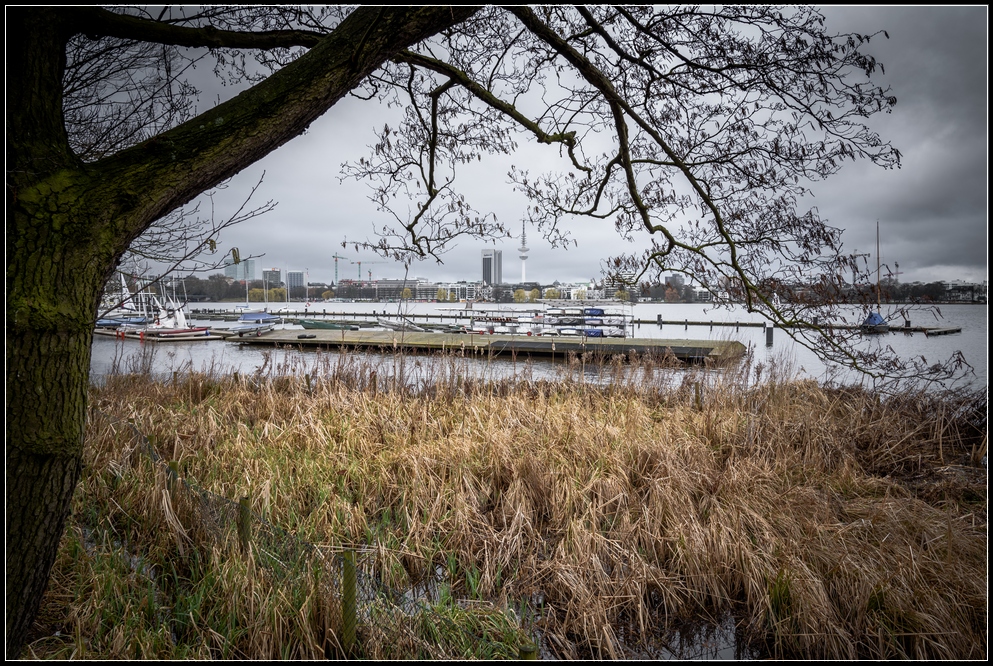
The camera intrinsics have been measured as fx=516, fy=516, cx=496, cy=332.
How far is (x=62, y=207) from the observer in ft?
5.99

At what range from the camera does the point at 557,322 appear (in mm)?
34312

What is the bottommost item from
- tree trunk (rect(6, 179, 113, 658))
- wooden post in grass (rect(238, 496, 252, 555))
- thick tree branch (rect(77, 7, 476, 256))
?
wooden post in grass (rect(238, 496, 252, 555))

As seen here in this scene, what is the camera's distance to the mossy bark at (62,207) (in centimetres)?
177

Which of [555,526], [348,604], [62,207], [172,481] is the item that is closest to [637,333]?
[555,526]

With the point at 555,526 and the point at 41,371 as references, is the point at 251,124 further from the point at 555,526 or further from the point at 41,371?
the point at 555,526

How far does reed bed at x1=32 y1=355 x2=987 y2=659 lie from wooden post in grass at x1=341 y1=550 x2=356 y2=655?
0.11m

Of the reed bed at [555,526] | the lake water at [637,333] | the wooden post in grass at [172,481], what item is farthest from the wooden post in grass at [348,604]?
the lake water at [637,333]

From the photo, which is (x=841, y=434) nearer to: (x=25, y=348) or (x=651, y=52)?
(x=651, y=52)

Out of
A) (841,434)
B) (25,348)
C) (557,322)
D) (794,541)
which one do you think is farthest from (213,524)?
(557,322)

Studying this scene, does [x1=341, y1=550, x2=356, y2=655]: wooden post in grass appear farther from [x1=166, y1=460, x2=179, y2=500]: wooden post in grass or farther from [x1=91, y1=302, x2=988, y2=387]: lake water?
[x1=91, y1=302, x2=988, y2=387]: lake water

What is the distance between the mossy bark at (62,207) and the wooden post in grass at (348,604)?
1.07 m

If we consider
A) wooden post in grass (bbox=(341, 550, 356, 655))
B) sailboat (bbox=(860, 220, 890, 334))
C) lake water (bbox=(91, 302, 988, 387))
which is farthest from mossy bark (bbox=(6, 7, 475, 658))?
lake water (bbox=(91, 302, 988, 387))

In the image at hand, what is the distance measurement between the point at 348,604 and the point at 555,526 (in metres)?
1.73

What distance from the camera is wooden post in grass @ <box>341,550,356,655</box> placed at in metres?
2.25
